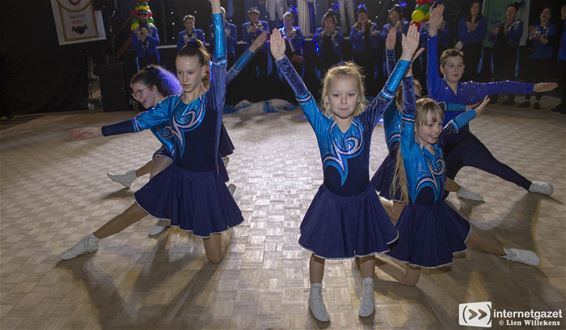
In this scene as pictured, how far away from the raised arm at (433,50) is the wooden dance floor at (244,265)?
1.04 metres

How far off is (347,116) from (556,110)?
21.1ft

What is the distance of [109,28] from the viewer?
28.5ft

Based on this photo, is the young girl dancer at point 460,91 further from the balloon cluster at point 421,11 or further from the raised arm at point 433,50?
the balloon cluster at point 421,11

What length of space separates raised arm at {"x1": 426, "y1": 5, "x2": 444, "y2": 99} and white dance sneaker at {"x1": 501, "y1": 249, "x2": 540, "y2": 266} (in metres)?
1.21

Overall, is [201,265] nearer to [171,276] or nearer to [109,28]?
[171,276]

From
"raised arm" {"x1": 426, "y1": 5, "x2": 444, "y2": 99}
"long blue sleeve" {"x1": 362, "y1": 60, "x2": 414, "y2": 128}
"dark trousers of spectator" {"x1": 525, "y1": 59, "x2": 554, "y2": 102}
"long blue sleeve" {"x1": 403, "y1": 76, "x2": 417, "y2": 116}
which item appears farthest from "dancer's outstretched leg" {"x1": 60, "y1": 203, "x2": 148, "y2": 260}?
"dark trousers of spectator" {"x1": 525, "y1": 59, "x2": 554, "y2": 102}

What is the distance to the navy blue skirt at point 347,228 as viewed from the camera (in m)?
2.19


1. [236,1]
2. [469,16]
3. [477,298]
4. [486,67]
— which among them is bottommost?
[477,298]

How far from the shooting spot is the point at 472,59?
316 inches

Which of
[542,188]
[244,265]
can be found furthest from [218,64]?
[542,188]

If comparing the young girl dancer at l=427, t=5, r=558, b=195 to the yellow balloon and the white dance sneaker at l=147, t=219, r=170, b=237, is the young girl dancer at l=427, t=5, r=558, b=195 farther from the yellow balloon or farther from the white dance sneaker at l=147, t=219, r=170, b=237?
the white dance sneaker at l=147, t=219, r=170, b=237

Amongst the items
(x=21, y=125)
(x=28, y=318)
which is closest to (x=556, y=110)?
(x=28, y=318)

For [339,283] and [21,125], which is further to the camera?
[21,125]

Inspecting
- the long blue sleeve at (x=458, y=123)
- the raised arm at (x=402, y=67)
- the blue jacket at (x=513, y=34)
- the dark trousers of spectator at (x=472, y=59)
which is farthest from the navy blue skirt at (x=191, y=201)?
the blue jacket at (x=513, y=34)
